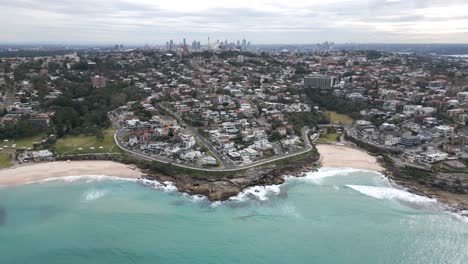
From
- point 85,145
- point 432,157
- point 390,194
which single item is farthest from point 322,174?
point 85,145

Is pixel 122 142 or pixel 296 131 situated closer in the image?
pixel 122 142

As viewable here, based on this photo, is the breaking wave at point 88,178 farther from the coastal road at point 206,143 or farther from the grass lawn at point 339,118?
the grass lawn at point 339,118

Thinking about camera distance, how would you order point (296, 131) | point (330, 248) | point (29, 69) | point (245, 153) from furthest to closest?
point (29, 69), point (296, 131), point (245, 153), point (330, 248)

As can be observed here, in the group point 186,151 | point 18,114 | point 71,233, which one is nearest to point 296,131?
point 186,151

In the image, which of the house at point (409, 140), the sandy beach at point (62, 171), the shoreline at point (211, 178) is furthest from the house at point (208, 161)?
the house at point (409, 140)

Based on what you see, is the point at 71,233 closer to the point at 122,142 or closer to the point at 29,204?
the point at 29,204

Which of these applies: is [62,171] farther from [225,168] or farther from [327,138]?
[327,138]

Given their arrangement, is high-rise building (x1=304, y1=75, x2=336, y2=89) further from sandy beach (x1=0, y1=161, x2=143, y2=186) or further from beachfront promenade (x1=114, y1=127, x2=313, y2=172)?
sandy beach (x1=0, y1=161, x2=143, y2=186)
